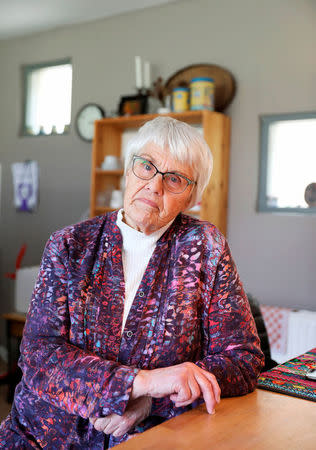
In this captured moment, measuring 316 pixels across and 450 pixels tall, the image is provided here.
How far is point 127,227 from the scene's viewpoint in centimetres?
147

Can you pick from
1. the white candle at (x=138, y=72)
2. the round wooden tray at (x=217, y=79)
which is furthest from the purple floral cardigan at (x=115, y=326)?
the white candle at (x=138, y=72)

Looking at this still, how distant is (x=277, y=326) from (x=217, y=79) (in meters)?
1.76

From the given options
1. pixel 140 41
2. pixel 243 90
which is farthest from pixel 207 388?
pixel 140 41

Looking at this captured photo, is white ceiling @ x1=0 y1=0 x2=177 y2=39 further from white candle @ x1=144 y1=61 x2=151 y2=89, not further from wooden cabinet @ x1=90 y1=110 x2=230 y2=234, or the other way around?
wooden cabinet @ x1=90 y1=110 x2=230 y2=234

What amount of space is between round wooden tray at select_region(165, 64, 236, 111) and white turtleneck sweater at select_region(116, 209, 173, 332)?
90.2 inches

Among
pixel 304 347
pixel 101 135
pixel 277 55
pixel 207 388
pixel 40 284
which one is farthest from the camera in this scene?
pixel 101 135

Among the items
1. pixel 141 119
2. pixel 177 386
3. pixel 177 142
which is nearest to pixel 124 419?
pixel 177 386

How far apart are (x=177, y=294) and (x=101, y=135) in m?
2.72

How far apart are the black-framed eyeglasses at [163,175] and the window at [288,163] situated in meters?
2.06

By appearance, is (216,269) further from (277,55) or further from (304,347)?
(277,55)

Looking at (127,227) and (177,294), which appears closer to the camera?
(177,294)

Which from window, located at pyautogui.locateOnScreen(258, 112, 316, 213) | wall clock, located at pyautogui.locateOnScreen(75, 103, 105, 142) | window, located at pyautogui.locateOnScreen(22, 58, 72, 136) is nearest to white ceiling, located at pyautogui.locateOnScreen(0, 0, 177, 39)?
window, located at pyautogui.locateOnScreen(22, 58, 72, 136)

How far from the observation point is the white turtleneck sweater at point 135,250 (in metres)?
1.41

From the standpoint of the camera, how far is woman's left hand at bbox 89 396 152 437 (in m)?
1.18
